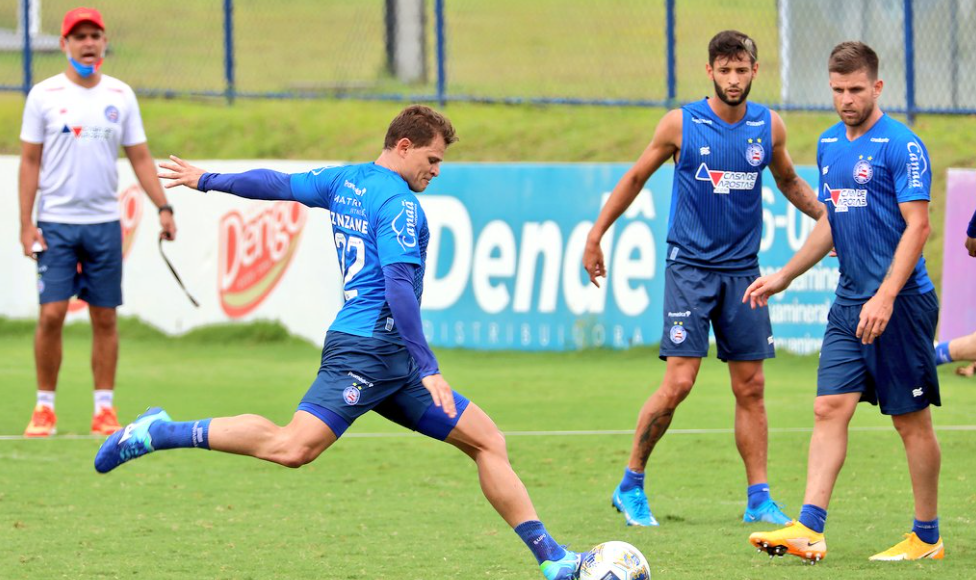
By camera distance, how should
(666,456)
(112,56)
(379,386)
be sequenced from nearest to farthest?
(379,386) < (666,456) < (112,56)

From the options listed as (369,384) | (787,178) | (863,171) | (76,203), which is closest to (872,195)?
(863,171)

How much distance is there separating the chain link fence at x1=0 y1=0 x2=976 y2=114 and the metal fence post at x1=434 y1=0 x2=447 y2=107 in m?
0.02

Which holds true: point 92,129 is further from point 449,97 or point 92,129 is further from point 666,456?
point 449,97

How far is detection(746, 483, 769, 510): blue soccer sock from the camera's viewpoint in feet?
21.9

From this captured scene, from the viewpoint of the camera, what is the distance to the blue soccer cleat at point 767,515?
6.59 meters

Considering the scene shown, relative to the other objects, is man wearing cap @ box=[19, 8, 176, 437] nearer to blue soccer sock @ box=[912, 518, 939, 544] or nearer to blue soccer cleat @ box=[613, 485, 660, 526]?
blue soccer cleat @ box=[613, 485, 660, 526]

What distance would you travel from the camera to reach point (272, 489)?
7.52 metres

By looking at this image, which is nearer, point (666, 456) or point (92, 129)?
point (666, 456)

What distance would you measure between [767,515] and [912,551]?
87cm

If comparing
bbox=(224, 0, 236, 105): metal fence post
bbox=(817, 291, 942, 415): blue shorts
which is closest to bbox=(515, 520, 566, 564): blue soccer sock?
bbox=(817, 291, 942, 415): blue shorts

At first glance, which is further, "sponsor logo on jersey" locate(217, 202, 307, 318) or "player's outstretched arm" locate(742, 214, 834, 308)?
"sponsor logo on jersey" locate(217, 202, 307, 318)

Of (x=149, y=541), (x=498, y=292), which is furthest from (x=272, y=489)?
(x=498, y=292)

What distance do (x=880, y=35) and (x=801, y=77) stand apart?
0.92 metres

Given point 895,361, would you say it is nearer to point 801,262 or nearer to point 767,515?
point 801,262
